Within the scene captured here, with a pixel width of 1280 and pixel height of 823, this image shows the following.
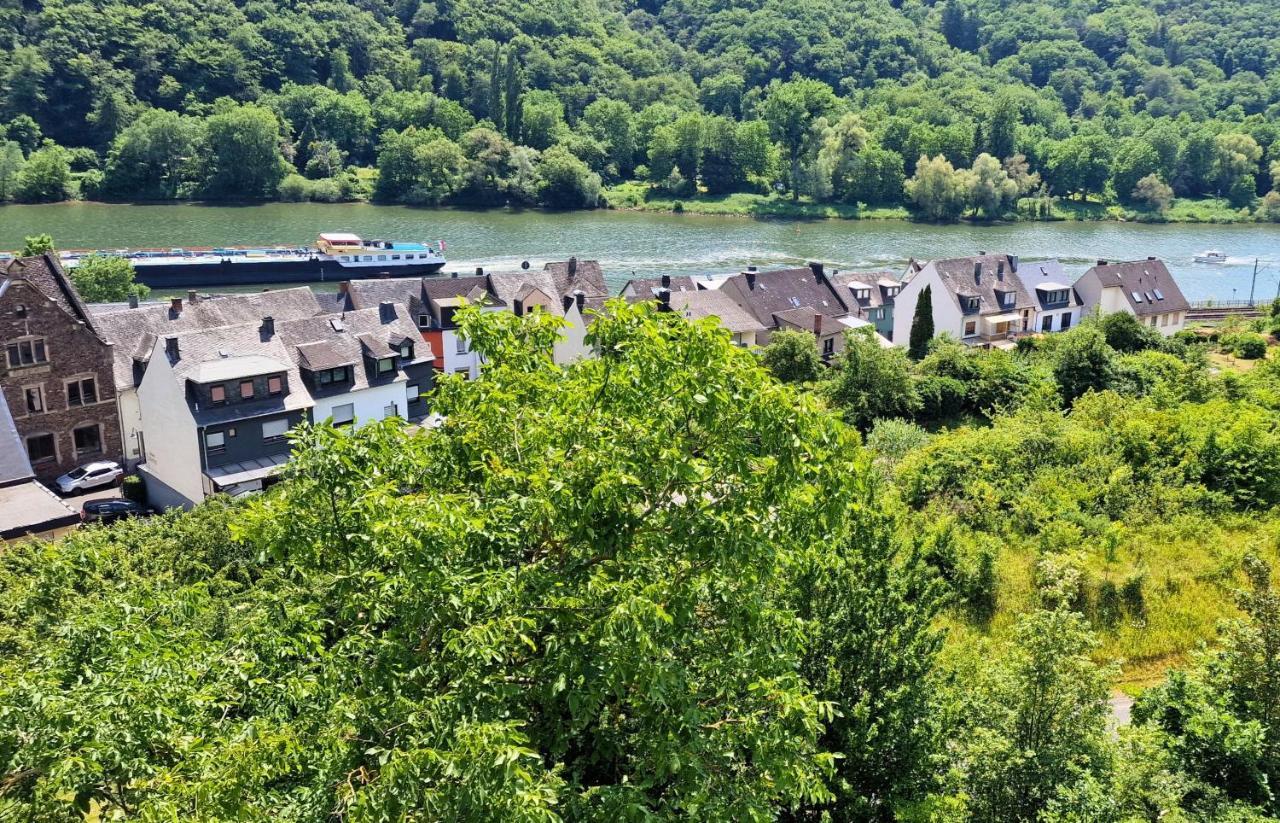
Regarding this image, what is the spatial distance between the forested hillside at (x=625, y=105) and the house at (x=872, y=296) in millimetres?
53632

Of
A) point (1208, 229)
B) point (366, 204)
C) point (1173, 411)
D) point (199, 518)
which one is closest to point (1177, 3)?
point (1208, 229)

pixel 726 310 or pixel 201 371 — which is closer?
pixel 201 371

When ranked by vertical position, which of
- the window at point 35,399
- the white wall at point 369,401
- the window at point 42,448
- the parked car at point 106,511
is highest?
the window at point 35,399

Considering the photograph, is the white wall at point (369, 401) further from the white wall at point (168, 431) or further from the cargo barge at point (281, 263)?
the cargo barge at point (281, 263)

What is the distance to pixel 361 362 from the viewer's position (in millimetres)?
39531

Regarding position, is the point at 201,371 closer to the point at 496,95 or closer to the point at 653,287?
the point at 653,287

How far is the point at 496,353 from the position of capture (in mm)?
12672

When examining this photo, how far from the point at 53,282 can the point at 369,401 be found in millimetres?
11734

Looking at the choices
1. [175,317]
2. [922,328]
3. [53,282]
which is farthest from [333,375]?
[922,328]

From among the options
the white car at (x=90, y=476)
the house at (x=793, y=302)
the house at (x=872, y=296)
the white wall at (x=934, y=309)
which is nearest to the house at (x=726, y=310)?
the house at (x=793, y=302)

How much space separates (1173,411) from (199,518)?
94.7 feet

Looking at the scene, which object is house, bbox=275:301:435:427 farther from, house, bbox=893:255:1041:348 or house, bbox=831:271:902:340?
house, bbox=893:255:1041:348

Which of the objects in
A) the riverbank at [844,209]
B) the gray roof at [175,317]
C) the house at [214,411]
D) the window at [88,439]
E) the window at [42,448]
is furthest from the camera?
the riverbank at [844,209]

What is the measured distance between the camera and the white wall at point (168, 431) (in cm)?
3475
